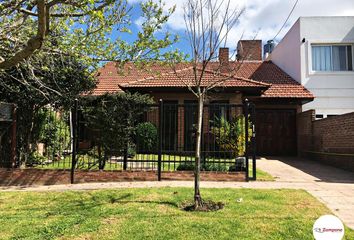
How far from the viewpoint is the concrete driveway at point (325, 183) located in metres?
6.47

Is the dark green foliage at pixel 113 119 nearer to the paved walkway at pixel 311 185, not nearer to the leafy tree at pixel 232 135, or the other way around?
the paved walkway at pixel 311 185

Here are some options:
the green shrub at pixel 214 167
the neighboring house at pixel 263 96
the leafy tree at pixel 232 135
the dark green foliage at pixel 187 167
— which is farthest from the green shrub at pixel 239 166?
the neighboring house at pixel 263 96

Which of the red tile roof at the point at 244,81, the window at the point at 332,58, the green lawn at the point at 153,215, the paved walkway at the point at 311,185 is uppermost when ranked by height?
the window at the point at 332,58

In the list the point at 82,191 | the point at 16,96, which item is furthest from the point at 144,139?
the point at 16,96

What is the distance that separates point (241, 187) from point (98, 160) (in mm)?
4099

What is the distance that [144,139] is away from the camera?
1070 centimetres

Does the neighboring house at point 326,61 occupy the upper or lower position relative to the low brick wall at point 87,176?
upper

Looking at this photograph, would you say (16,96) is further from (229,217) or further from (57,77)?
(229,217)

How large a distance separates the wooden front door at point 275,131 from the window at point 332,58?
300cm

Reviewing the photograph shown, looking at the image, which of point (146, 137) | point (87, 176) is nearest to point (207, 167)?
point (146, 137)

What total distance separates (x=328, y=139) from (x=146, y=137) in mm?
7202

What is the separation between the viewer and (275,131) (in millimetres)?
17594

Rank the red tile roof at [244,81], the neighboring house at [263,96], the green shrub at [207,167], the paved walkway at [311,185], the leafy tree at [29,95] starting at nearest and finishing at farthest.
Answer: the paved walkway at [311,185], the green shrub at [207,167], the leafy tree at [29,95], the red tile roof at [244,81], the neighboring house at [263,96]

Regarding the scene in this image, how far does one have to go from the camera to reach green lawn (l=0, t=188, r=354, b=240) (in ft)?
16.1
